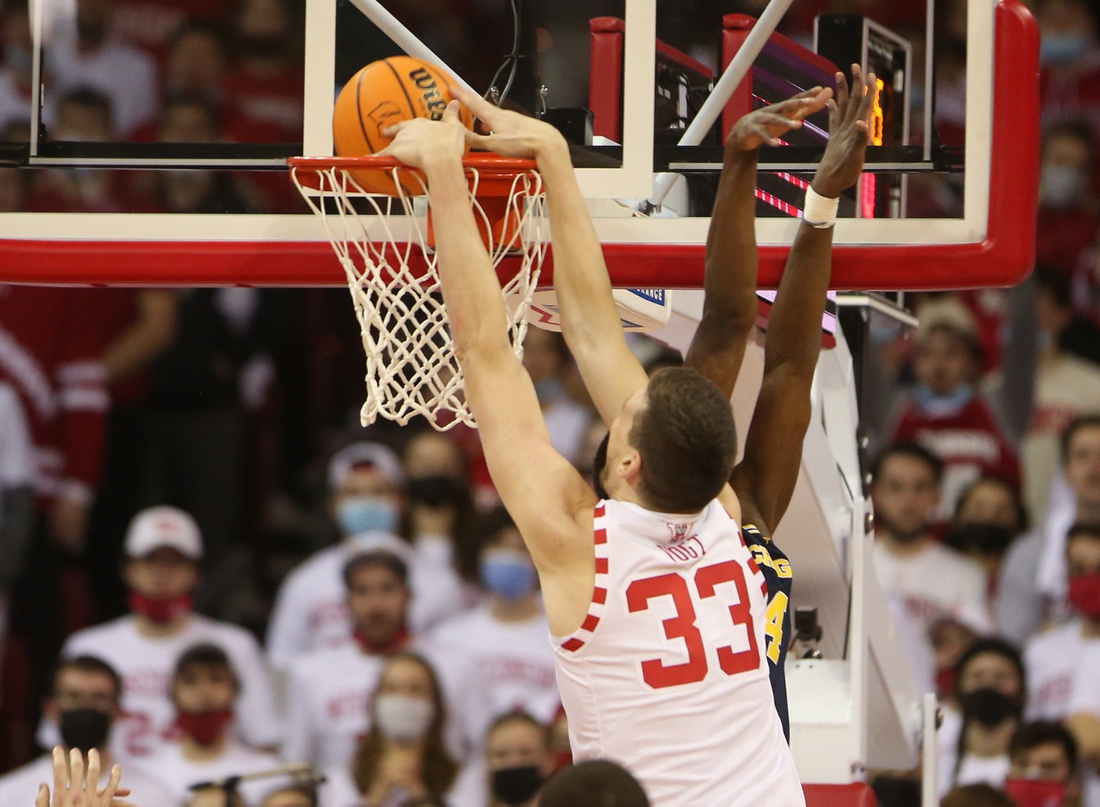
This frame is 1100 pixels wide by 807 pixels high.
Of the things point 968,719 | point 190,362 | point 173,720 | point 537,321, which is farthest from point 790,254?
point 190,362

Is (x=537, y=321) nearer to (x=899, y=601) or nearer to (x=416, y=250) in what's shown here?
(x=416, y=250)

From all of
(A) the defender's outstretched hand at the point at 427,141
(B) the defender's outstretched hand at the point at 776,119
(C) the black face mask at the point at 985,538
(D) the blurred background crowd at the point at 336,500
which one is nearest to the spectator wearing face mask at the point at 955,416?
(D) the blurred background crowd at the point at 336,500

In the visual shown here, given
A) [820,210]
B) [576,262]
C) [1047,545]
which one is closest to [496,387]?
[576,262]

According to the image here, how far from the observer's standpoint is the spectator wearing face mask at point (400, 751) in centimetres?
671

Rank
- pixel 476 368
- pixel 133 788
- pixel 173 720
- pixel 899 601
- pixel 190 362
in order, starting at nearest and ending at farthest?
pixel 476 368 → pixel 133 788 → pixel 173 720 → pixel 899 601 → pixel 190 362

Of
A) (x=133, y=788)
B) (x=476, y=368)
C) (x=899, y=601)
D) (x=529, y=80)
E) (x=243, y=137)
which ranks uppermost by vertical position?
(x=243, y=137)

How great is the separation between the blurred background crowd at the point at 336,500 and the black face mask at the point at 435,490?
0.03ft

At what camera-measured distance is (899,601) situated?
24.5ft

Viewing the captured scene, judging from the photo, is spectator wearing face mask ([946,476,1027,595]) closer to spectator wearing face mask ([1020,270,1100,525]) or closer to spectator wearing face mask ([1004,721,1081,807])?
spectator wearing face mask ([1020,270,1100,525])

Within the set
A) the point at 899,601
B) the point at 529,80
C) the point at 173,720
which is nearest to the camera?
the point at 529,80

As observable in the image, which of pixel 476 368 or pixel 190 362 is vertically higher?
pixel 190 362

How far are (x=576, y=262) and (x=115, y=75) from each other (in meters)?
6.05

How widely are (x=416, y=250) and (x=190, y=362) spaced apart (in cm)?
459

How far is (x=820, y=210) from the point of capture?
3.94m
